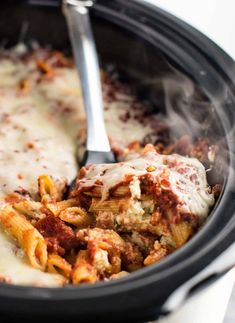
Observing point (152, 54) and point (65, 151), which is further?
point (152, 54)

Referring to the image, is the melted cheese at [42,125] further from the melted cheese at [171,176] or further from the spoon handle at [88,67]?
the melted cheese at [171,176]

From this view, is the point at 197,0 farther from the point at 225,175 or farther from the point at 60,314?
the point at 60,314

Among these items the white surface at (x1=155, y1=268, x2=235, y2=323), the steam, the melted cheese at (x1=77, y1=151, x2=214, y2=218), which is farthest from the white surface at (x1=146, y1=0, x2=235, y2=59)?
the white surface at (x1=155, y1=268, x2=235, y2=323)

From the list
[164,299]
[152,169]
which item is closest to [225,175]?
[152,169]

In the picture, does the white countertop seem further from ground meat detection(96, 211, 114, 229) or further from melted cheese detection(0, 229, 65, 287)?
melted cheese detection(0, 229, 65, 287)

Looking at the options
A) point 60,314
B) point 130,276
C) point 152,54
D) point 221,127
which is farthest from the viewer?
point 152,54

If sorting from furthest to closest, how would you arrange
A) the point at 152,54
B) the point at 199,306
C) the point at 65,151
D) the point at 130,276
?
the point at 152,54, the point at 65,151, the point at 199,306, the point at 130,276

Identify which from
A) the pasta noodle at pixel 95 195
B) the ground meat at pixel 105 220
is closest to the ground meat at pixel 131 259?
the pasta noodle at pixel 95 195
